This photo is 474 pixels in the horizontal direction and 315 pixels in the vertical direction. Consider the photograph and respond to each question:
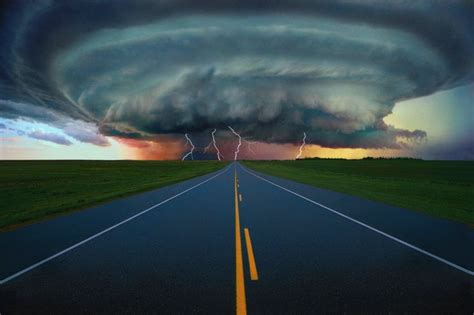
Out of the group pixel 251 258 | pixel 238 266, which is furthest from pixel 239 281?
pixel 251 258

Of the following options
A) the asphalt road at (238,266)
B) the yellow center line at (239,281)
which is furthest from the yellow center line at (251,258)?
the yellow center line at (239,281)

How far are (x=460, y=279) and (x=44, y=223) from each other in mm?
11057

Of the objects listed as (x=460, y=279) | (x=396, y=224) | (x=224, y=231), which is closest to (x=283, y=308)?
(x=460, y=279)

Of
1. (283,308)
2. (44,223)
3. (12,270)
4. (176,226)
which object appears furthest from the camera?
(44,223)

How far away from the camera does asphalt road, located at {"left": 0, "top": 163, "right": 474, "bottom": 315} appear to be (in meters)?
4.32

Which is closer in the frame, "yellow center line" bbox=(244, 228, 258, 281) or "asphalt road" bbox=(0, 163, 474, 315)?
"asphalt road" bbox=(0, 163, 474, 315)

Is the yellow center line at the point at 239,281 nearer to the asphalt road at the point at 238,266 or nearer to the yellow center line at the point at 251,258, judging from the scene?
the asphalt road at the point at 238,266

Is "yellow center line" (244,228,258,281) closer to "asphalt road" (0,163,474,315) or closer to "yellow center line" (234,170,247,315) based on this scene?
"asphalt road" (0,163,474,315)

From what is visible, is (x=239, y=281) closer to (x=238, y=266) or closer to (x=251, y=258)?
(x=238, y=266)

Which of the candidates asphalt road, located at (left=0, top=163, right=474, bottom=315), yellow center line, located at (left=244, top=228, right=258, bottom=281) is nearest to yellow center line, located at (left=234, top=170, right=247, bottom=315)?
asphalt road, located at (left=0, top=163, right=474, bottom=315)

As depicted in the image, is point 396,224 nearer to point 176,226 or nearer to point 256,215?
point 256,215

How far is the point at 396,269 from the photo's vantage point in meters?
5.66

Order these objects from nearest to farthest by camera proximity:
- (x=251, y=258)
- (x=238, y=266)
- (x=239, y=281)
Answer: (x=239, y=281)
(x=238, y=266)
(x=251, y=258)

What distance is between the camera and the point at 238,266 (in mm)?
5781
